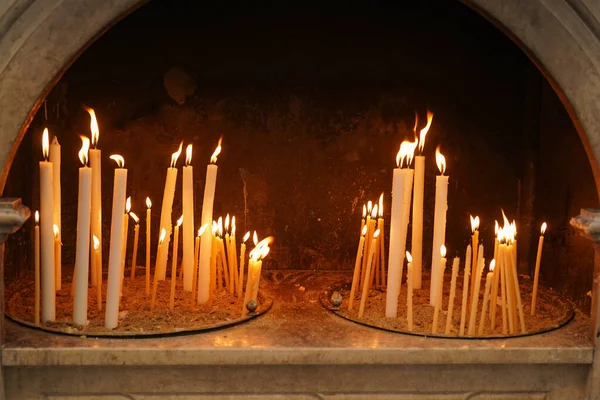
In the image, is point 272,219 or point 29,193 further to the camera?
point 272,219

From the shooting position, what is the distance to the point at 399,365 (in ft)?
5.92

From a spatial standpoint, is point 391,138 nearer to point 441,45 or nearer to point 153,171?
point 441,45

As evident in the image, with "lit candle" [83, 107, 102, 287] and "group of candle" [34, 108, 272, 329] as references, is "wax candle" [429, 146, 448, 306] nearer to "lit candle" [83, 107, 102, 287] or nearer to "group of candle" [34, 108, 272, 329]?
"group of candle" [34, 108, 272, 329]

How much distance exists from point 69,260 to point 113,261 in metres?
0.71

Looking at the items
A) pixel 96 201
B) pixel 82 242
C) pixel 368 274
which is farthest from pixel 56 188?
pixel 368 274

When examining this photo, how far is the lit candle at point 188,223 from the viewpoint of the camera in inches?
79.4

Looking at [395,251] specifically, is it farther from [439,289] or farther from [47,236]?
[47,236]

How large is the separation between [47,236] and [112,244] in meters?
0.16

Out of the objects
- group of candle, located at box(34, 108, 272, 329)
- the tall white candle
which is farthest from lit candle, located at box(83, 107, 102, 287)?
the tall white candle

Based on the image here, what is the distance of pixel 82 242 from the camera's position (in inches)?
72.6

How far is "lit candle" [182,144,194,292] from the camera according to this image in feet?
6.61

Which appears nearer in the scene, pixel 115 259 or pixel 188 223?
pixel 115 259

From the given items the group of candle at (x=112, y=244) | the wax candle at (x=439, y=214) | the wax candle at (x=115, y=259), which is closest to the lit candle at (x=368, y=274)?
the wax candle at (x=439, y=214)

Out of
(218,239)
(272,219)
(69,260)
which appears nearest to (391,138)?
(272,219)
